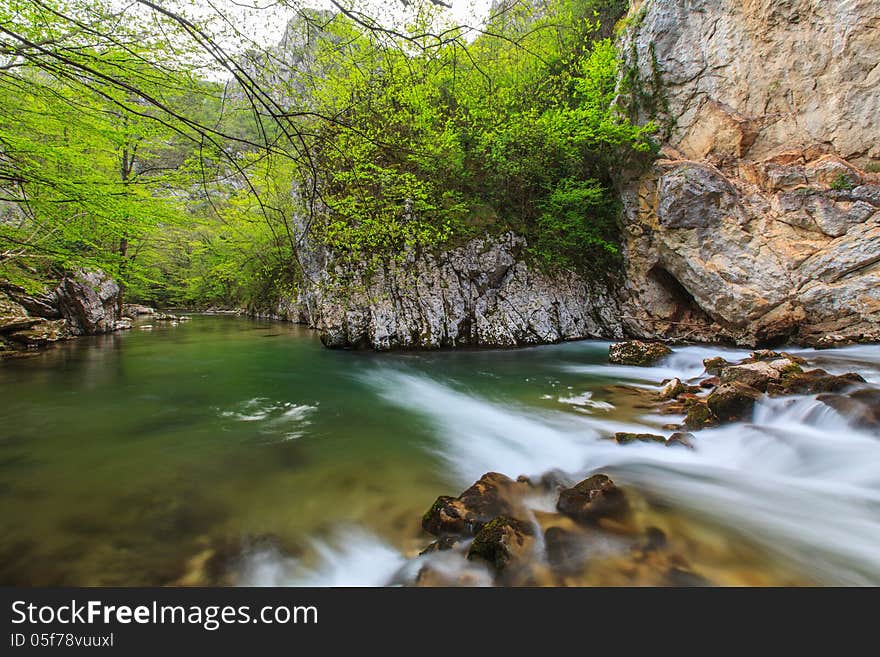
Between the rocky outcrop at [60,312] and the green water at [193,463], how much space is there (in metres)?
2.47

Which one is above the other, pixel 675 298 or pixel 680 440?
pixel 675 298

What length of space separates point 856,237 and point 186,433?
12943 mm

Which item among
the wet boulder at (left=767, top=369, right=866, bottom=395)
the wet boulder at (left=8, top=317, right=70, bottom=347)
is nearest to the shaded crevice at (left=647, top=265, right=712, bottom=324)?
the wet boulder at (left=767, top=369, right=866, bottom=395)

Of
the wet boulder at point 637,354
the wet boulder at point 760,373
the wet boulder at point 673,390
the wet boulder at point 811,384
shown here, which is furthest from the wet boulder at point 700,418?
the wet boulder at point 637,354

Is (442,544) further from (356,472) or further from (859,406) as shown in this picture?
(859,406)

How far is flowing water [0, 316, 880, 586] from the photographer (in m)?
2.37

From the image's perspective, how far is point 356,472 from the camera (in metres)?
3.60

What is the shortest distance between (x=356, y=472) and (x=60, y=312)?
14199 mm

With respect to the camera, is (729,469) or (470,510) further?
(729,469)

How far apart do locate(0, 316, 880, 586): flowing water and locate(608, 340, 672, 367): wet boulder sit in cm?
88

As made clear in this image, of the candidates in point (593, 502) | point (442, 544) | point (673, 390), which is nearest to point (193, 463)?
point (442, 544)

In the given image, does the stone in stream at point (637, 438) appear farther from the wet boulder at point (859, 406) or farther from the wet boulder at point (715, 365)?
the wet boulder at point (715, 365)

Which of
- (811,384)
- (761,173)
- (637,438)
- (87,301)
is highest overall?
(761,173)

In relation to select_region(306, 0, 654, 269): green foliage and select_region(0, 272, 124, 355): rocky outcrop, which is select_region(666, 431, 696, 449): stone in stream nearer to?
select_region(306, 0, 654, 269): green foliage
